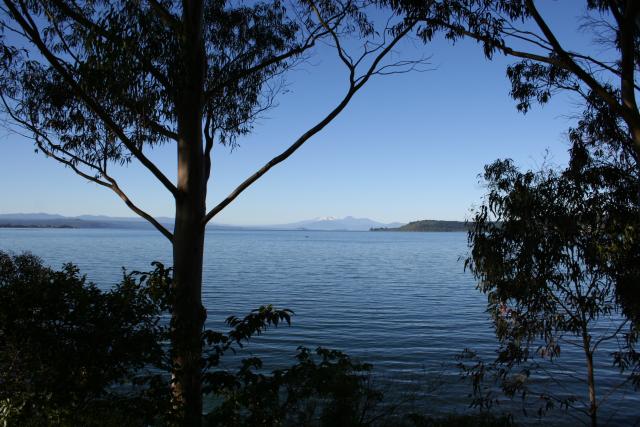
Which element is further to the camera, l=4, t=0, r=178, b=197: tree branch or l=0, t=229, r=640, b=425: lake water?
l=0, t=229, r=640, b=425: lake water

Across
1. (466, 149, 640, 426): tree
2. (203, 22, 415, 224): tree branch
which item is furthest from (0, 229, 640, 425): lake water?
(203, 22, 415, 224): tree branch

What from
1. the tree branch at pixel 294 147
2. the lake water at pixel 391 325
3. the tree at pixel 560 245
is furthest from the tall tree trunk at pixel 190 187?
the lake water at pixel 391 325

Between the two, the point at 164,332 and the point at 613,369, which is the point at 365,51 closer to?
the point at 164,332

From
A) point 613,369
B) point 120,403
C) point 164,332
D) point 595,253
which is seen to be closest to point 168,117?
point 164,332

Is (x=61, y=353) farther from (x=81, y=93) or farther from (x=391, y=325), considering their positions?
(x=391, y=325)

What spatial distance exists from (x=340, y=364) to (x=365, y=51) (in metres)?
4.60

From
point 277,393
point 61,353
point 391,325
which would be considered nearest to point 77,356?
point 61,353

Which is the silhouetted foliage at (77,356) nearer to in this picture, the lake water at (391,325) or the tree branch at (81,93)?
the tree branch at (81,93)

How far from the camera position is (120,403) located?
420 cm

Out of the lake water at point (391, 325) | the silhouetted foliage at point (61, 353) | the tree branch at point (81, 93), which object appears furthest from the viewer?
the lake water at point (391, 325)

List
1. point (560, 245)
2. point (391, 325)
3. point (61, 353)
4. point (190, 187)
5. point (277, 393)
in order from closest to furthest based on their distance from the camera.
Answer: point (61, 353)
point (277, 393)
point (190, 187)
point (560, 245)
point (391, 325)

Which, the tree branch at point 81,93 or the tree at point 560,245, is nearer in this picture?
the tree branch at point 81,93

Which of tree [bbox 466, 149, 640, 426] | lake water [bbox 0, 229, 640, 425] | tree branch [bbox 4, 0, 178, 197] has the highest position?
tree branch [bbox 4, 0, 178, 197]

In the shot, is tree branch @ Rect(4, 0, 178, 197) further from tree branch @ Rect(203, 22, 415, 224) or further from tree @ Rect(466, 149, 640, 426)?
tree @ Rect(466, 149, 640, 426)
